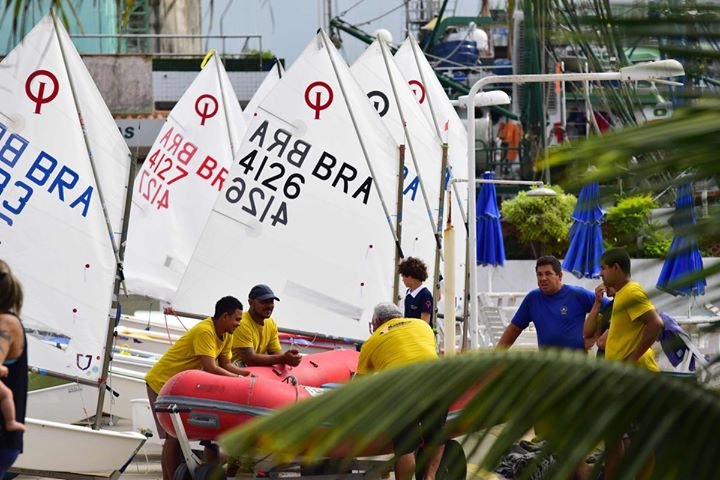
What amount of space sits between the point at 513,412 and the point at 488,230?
1687 centimetres

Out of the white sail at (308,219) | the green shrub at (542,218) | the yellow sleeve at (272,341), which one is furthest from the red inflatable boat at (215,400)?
the green shrub at (542,218)

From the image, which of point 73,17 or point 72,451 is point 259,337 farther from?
point 73,17

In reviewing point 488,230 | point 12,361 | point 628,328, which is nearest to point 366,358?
point 628,328

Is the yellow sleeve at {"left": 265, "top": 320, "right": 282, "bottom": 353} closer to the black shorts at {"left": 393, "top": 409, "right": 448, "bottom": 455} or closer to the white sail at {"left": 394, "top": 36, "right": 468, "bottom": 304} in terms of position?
the white sail at {"left": 394, "top": 36, "right": 468, "bottom": 304}

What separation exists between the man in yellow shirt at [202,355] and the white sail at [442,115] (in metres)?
7.70

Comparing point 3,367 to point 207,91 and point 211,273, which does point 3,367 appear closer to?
point 211,273

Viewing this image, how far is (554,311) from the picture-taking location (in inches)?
311

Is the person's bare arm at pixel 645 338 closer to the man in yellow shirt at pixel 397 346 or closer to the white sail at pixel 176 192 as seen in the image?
the man in yellow shirt at pixel 397 346

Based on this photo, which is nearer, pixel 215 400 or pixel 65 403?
pixel 215 400

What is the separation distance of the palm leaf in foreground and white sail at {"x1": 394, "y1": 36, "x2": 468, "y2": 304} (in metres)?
14.1

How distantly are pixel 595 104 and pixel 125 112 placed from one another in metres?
27.4

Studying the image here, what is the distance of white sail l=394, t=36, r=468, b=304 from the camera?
16453 millimetres

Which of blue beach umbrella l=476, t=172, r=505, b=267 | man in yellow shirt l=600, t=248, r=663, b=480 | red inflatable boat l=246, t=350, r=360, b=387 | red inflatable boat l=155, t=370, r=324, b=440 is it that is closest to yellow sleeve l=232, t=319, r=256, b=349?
red inflatable boat l=246, t=350, r=360, b=387

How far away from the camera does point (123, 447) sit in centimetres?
909
